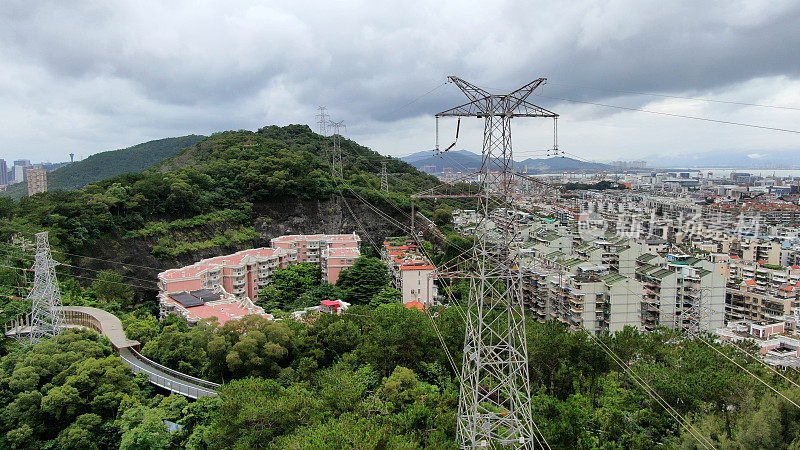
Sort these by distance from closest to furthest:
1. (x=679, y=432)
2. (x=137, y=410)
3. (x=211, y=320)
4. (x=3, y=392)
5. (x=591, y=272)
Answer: (x=679, y=432), (x=137, y=410), (x=3, y=392), (x=211, y=320), (x=591, y=272)

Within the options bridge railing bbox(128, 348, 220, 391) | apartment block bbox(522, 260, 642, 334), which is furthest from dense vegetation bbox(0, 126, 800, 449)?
apartment block bbox(522, 260, 642, 334)

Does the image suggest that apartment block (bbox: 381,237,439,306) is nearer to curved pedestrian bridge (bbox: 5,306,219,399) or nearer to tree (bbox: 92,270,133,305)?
curved pedestrian bridge (bbox: 5,306,219,399)

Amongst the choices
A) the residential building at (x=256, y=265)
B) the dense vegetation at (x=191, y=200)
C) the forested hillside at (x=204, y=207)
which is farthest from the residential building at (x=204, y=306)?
the dense vegetation at (x=191, y=200)

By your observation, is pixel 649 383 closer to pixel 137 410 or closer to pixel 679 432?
pixel 679 432

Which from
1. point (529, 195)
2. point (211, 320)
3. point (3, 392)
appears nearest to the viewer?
point (529, 195)

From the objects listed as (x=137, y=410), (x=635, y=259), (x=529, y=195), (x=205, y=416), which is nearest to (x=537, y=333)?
(x=529, y=195)

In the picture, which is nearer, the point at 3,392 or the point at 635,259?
the point at 3,392

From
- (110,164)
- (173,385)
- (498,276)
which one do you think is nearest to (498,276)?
(498,276)
